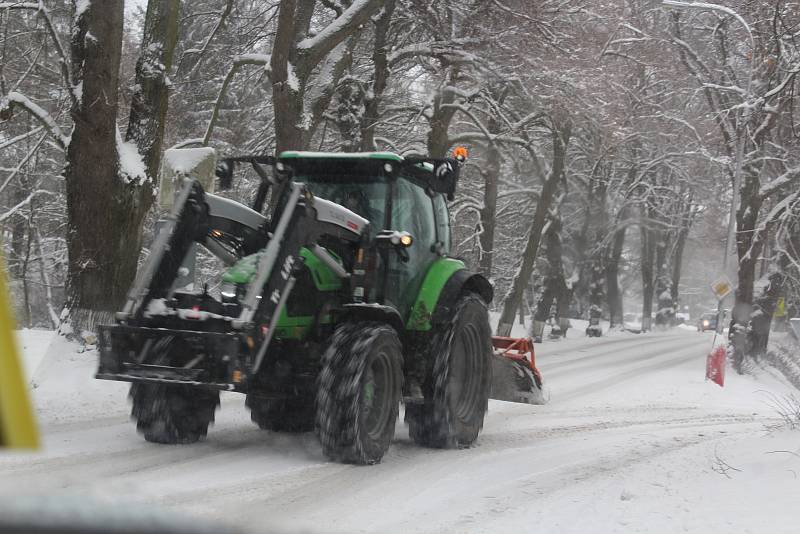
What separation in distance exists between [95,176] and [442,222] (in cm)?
397

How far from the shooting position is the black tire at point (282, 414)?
812cm

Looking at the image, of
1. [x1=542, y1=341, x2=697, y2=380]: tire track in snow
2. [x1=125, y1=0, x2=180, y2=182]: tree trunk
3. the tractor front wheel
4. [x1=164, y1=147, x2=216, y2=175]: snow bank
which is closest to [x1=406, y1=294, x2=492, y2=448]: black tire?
the tractor front wheel

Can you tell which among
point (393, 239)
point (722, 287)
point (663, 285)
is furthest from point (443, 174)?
point (663, 285)

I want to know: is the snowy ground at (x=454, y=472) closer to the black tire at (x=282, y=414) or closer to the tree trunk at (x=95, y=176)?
the black tire at (x=282, y=414)

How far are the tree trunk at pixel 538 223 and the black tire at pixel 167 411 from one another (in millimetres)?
18056

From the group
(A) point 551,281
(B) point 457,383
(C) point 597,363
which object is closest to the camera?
(B) point 457,383

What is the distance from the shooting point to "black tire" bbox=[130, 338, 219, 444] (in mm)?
7211

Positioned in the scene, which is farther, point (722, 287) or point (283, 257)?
point (722, 287)

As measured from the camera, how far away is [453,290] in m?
8.39

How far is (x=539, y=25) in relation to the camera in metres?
15.6

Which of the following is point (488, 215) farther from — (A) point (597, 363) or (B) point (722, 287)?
(B) point (722, 287)

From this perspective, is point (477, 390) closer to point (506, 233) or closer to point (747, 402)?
point (747, 402)

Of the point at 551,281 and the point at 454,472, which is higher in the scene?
the point at 551,281

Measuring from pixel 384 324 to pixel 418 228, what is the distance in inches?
49.3
